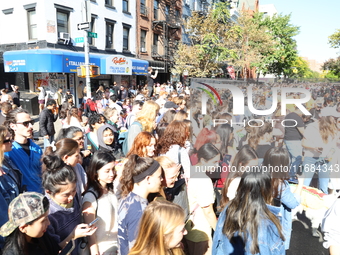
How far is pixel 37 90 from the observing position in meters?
15.8

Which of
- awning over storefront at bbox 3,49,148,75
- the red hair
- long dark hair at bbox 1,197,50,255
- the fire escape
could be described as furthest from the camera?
the fire escape

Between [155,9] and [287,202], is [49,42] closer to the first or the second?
[155,9]

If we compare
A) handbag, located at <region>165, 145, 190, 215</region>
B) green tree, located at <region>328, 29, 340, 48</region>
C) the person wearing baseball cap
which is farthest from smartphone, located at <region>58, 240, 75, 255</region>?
green tree, located at <region>328, 29, 340, 48</region>

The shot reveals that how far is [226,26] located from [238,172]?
67.6 ft

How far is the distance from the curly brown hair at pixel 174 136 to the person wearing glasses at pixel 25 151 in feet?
5.85

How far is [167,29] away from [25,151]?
23982 mm

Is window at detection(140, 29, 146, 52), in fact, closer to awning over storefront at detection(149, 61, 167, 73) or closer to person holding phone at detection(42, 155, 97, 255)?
awning over storefront at detection(149, 61, 167, 73)

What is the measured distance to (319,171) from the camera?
4984 mm

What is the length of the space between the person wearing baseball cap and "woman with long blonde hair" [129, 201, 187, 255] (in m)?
0.69

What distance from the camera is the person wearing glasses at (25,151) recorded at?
3.38 meters

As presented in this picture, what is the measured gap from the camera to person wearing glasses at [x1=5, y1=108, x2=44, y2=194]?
11.1 ft

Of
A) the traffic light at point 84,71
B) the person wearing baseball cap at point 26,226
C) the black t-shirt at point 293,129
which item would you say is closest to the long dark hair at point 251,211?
the person wearing baseball cap at point 26,226

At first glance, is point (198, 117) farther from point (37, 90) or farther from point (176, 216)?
point (37, 90)

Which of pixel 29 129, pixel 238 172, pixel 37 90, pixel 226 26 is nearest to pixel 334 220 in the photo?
pixel 238 172
